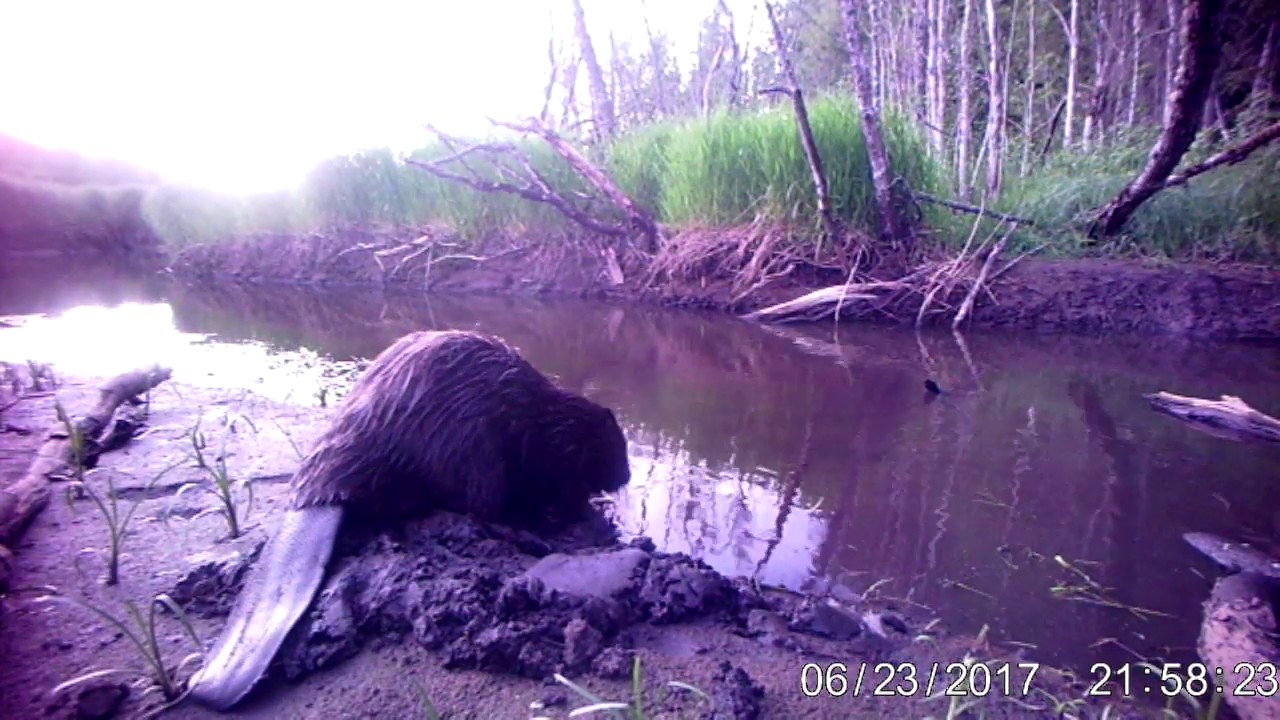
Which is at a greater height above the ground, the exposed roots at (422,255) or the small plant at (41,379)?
the exposed roots at (422,255)

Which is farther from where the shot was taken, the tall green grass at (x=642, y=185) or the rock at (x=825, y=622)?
the tall green grass at (x=642, y=185)

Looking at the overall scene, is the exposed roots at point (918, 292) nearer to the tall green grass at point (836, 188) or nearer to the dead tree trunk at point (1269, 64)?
the tall green grass at point (836, 188)

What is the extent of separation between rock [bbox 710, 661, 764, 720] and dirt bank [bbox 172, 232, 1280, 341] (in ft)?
15.6

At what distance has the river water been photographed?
2.02m

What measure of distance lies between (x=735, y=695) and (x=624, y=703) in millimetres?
210

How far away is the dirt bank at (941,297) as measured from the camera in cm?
525

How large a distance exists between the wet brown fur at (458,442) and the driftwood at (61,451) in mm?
703

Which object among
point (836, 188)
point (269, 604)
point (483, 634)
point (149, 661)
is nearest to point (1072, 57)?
point (836, 188)

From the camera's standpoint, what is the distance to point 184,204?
10562mm

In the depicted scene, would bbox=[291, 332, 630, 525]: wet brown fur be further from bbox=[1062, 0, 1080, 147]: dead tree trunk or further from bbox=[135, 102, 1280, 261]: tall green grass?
bbox=[1062, 0, 1080, 147]: dead tree trunk

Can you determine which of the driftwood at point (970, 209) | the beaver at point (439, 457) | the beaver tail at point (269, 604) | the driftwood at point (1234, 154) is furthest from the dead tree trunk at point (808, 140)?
the beaver tail at point (269, 604)

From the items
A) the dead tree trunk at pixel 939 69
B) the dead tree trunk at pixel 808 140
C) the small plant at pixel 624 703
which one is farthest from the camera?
the dead tree trunk at pixel 939 69

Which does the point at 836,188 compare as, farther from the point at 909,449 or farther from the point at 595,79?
the point at 909,449

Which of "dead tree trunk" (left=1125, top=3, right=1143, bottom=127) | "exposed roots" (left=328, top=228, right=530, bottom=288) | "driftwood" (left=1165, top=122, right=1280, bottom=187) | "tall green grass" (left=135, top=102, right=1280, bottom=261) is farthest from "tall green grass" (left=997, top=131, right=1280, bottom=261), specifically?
"exposed roots" (left=328, top=228, right=530, bottom=288)
